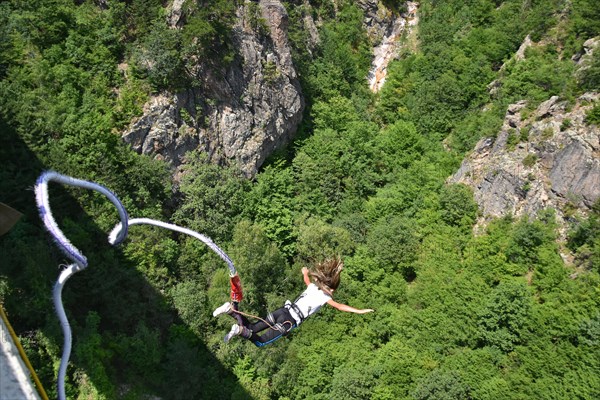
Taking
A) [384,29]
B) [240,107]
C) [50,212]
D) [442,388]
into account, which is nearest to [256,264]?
[442,388]

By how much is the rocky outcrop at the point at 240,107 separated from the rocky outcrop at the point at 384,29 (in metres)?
16.4

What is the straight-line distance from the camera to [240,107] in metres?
Result: 40.3

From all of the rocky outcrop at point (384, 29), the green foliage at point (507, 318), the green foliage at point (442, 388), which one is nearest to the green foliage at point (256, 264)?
the green foliage at point (442, 388)

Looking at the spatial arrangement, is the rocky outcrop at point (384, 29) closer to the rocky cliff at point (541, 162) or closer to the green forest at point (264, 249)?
the green forest at point (264, 249)

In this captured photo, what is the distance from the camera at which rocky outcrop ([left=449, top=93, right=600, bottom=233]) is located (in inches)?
1374

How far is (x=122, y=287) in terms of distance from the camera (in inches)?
1137

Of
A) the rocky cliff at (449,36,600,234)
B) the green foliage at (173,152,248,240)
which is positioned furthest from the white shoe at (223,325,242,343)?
the rocky cliff at (449,36,600,234)

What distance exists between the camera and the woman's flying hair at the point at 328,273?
35.2 feet

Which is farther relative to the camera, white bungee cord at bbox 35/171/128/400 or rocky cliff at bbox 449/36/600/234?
rocky cliff at bbox 449/36/600/234

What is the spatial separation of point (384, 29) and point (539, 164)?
29.3m

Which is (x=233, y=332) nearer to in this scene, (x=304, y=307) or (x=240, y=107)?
(x=304, y=307)

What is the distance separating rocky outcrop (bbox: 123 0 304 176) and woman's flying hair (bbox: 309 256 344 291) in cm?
2634

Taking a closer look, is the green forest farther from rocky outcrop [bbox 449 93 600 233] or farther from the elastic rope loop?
the elastic rope loop

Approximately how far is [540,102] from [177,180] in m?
29.5
